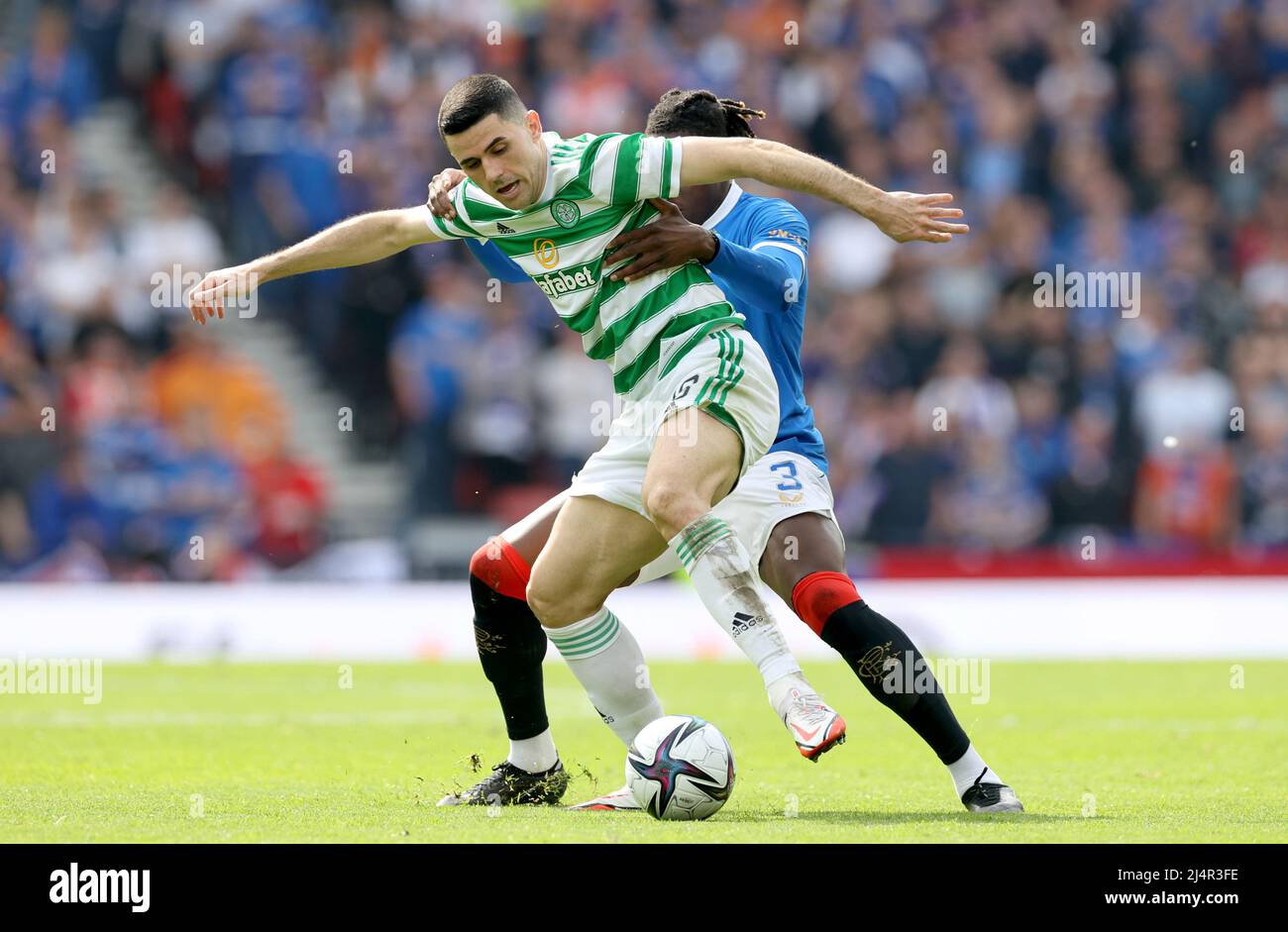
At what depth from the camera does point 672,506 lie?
5586 mm

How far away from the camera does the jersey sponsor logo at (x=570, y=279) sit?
20.0 ft

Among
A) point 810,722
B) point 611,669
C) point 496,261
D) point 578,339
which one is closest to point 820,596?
point 611,669

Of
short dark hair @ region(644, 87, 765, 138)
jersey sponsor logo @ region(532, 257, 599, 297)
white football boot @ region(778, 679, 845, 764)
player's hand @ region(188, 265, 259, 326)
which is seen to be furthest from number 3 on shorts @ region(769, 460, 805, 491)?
player's hand @ region(188, 265, 259, 326)

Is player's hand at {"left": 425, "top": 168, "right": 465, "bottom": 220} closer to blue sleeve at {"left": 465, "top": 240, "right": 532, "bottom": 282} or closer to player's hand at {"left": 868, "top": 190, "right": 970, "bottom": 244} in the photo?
blue sleeve at {"left": 465, "top": 240, "right": 532, "bottom": 282}

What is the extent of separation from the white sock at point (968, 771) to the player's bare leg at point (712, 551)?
0.82 metres

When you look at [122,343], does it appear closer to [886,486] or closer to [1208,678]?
[886,486]

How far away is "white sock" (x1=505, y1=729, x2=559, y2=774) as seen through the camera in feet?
21.5

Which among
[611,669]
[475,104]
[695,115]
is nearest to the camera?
[475,104]

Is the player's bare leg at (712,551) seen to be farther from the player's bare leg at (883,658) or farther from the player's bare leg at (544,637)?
the player's bare leg at (883,658)

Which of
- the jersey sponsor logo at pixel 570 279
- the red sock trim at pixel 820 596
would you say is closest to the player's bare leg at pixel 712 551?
the red sock trim at pixel 820 596

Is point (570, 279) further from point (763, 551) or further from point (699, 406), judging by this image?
point (763, 551)

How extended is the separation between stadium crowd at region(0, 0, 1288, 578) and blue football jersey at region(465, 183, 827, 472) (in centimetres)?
767

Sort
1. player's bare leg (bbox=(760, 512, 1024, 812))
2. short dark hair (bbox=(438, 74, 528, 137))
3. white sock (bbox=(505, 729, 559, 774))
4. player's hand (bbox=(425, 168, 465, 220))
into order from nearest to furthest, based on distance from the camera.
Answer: short dark hair (bbox=(438, 74, 528, 137)), player's bare leg (bbox=(760, 512, 1024, 812)), player's hand (bbox=(425, 168, 465, 220)), white sock (bbox=(505, 729, 559, 774))

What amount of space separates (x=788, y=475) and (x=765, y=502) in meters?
0.16
